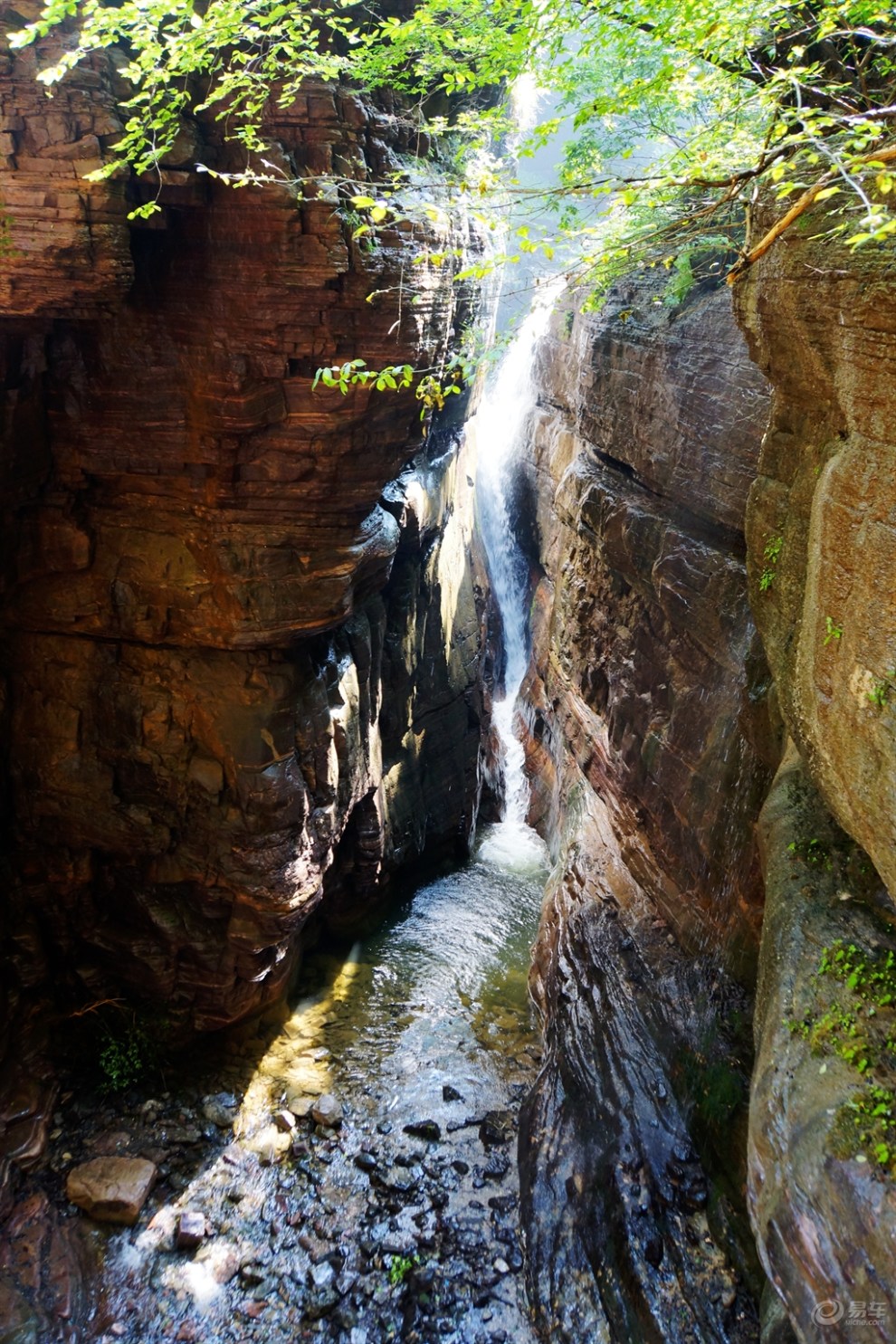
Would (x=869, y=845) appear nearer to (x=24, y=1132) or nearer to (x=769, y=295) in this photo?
(x=769, y=295)

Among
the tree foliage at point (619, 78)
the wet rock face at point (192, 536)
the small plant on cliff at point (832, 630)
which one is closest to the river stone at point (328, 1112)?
→ the wet rock face at point (192, 536)

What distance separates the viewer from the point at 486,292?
40.3 feet

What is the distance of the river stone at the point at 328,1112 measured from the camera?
957 centimetres

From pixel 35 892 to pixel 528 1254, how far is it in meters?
7.03

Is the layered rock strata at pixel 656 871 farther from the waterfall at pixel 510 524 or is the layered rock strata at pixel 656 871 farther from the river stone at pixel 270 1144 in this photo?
the waterfall at pixel 510 524

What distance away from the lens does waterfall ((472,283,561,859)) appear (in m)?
17.6

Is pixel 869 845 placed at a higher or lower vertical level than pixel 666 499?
lower

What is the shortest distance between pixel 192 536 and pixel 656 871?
6.49 m

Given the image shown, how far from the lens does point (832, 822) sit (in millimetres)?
5422

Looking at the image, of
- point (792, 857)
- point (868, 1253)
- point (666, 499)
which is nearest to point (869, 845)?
point (792, 857)

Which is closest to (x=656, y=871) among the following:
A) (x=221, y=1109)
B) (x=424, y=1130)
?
(x=424, y=1130)

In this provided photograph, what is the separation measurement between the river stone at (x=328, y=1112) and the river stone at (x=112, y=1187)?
184 centimetres

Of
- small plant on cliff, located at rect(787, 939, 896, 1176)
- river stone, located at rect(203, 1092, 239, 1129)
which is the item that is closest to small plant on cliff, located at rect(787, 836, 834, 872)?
small plant on cliff, located at rect(787, 939, 896, 1176)

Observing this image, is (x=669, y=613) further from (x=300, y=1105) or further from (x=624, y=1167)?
(x=300, y=1105)
